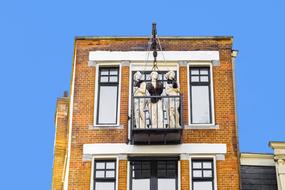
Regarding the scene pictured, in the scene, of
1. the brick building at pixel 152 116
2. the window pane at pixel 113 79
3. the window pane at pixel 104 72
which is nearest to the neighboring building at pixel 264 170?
the brick building at pixel 152 116

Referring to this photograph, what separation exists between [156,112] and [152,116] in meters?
0.21

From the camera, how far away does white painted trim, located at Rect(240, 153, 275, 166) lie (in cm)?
2956

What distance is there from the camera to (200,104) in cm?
2941

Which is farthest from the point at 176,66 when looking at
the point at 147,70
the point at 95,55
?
the point at 95,55

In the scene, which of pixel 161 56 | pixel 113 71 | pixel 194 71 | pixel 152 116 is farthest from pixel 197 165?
pixel 113 71

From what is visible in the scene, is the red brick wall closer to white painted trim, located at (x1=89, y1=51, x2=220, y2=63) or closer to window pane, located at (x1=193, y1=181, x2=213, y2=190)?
white painted trim, located at (x1=89, y1=51, x2=220, y2=63)

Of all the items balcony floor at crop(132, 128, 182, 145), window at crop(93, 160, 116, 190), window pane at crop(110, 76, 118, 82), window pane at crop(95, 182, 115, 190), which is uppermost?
window pane at crop(110, 76, 118, 82)

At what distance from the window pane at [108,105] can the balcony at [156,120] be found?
3.43 ft

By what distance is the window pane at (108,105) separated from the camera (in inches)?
1150

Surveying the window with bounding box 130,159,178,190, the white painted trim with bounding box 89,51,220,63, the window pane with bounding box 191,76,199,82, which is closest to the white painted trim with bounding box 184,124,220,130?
the window with bounding box 130,159,178,190

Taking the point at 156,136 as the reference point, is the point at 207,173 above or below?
below

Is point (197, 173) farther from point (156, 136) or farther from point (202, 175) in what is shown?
point (156, 136)

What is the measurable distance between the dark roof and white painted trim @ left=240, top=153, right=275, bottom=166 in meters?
0.15

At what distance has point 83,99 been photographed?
29500mm
